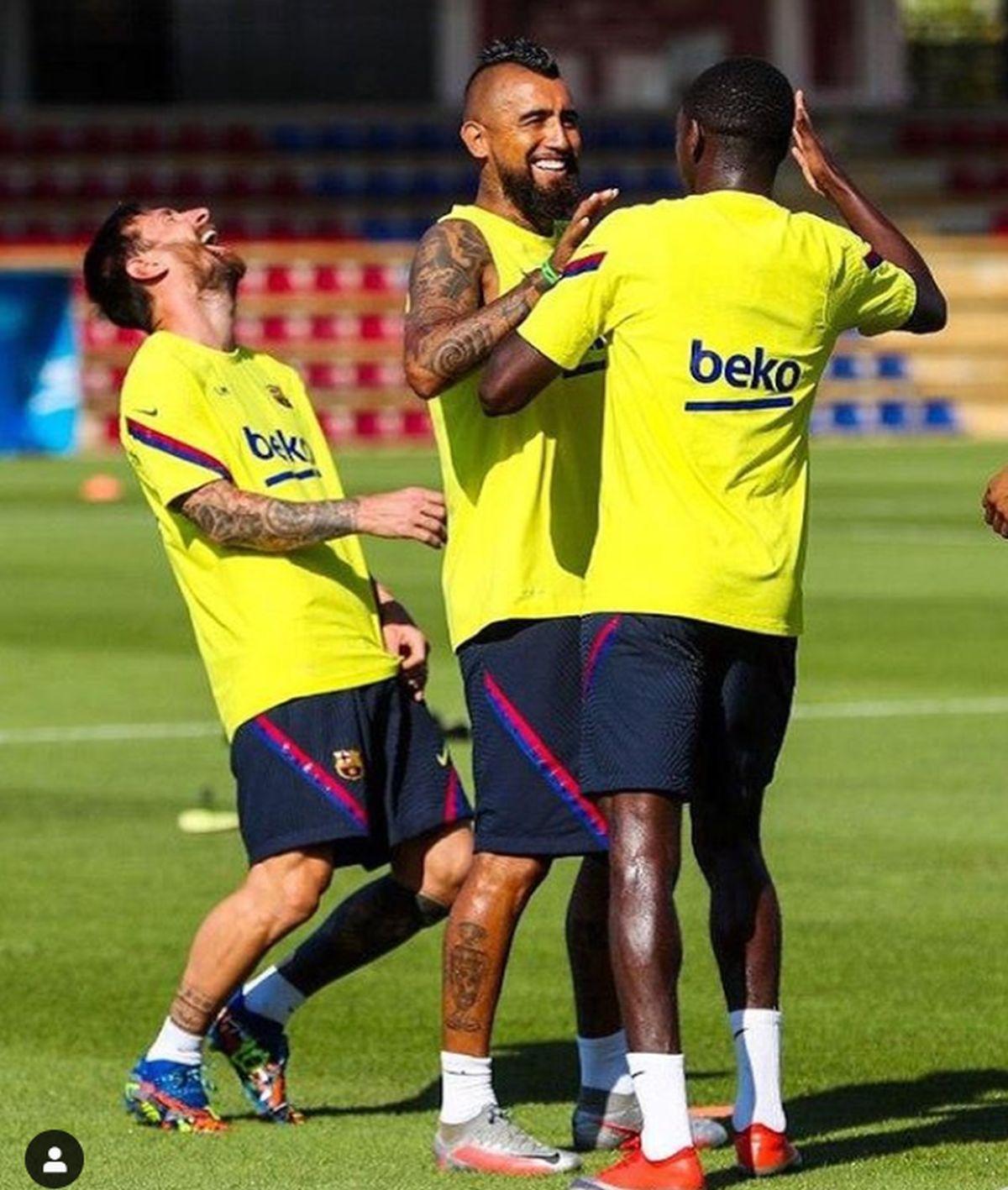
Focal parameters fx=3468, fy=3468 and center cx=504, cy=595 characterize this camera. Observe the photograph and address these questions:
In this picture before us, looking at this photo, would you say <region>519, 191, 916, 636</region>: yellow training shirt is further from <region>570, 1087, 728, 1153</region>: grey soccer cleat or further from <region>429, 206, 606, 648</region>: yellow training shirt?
<region>570, 1087, 728, 1153</region>: grey soccer cleat

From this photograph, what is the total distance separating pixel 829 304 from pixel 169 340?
1669 mm

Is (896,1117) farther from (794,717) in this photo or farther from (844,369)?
(844,369)

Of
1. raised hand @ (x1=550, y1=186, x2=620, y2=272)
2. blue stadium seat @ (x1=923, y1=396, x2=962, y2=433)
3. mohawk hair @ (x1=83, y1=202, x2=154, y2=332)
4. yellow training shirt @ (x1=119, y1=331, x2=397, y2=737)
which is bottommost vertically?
blue stadium seat @ (x1=923, y1=396, x2=962, y2=433)

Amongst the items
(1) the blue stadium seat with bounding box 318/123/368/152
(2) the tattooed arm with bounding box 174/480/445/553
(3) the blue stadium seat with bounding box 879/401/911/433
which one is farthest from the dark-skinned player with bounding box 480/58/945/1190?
(1) the blue stadium seat with bounding box 318/123/368/152

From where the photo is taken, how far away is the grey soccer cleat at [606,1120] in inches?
287

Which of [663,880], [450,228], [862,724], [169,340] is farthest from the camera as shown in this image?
[862,724]

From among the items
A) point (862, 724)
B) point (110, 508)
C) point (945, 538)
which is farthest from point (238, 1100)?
point (110, 508)

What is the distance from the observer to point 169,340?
7715 millimetres

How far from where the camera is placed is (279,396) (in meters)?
7.81

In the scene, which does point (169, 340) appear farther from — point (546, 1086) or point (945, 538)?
point (945, 538)

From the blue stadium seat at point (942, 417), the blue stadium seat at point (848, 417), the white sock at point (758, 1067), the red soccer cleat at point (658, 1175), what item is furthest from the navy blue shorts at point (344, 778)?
the blue stadium seat at point (942, 417)

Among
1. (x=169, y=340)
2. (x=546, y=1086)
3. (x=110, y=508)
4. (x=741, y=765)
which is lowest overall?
(x=110, y=508)

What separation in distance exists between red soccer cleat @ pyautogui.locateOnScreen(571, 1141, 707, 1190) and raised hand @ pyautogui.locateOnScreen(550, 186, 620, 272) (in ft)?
5.66

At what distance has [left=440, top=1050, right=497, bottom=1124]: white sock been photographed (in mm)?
7059
